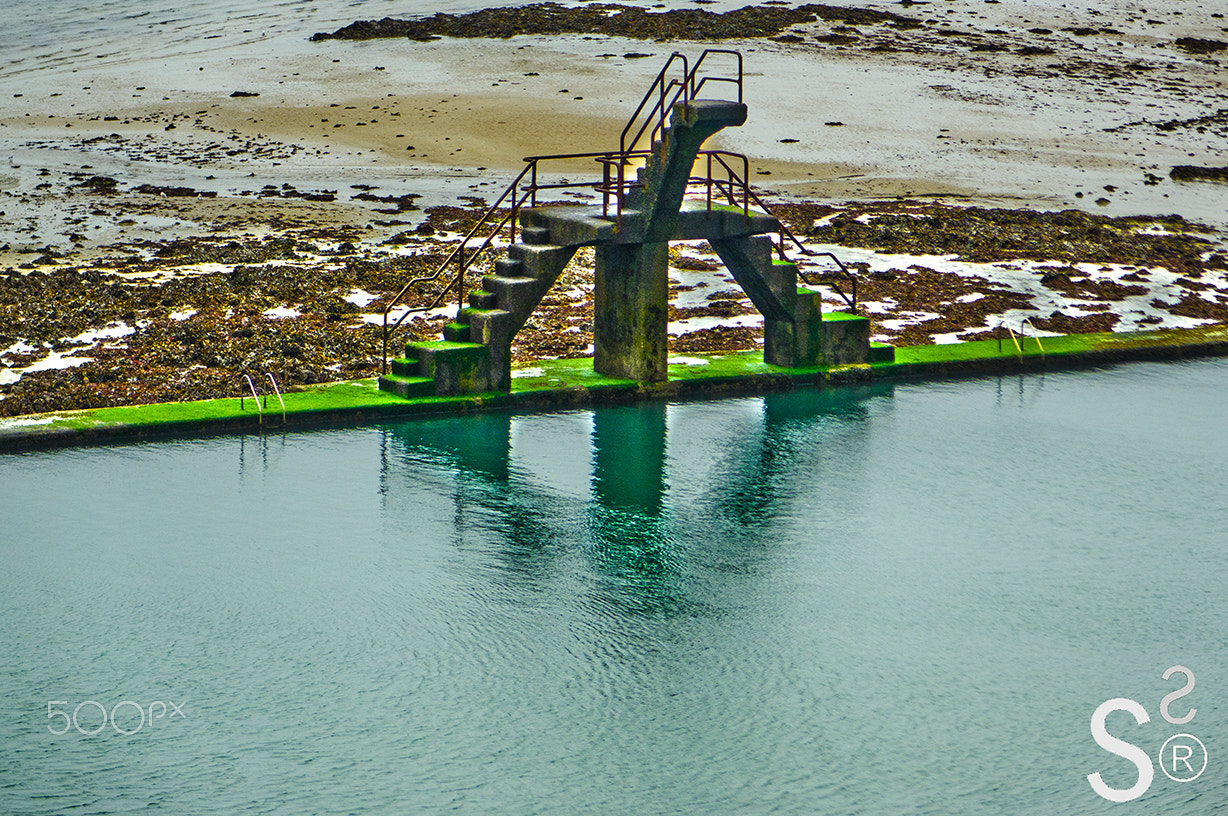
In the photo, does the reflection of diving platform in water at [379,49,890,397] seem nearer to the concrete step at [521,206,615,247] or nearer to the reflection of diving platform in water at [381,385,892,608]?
the concrete step at [521,206,615,247]

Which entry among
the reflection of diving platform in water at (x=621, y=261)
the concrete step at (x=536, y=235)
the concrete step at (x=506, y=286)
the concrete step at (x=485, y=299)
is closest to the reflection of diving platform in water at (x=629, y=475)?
the reflection of diving platform in water at (x=621, y=261)

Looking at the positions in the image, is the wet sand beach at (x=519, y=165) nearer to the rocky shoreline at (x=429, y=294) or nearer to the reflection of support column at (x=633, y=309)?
the rocky shoreline at (x=429, y=294)

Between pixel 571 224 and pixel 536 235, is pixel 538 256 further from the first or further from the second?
pixel 571 224

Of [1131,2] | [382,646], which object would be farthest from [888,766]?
[1131,2]

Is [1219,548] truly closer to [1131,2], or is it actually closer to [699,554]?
[699,554]

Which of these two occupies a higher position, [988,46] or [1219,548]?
[988,46]

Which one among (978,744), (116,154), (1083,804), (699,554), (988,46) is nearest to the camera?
(1083,804)

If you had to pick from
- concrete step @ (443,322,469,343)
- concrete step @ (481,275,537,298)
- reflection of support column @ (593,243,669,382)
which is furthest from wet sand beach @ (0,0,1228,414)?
concrete step @ (481,275,537,298)

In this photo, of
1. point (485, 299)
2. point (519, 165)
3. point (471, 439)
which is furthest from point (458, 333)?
point (519, 165)
